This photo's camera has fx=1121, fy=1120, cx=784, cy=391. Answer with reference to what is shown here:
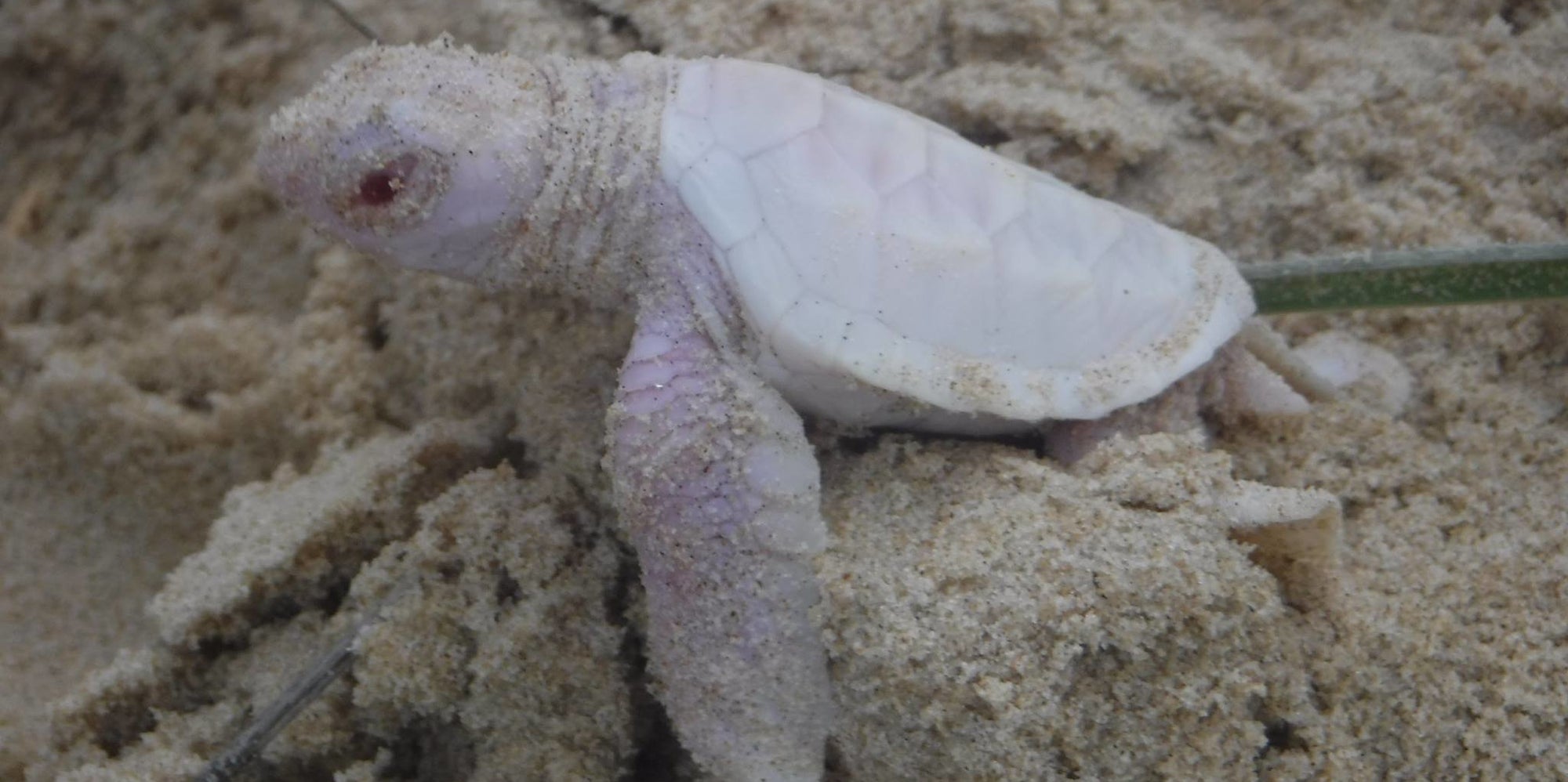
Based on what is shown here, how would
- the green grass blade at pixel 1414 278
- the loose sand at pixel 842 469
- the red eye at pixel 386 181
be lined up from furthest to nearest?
the green grass blade at pixel 1414 278 → the red eye at pixel 386 181 → the loose sand at pixel 842 469

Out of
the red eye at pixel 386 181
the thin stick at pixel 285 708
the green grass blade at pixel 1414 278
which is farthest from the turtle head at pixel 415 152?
the green grass blade at pixel 1414 278

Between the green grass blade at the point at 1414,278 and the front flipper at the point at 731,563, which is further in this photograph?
the green grass blade at the point at 1414,278

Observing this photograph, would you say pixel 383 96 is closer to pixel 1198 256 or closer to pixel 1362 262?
pixel 1198 256

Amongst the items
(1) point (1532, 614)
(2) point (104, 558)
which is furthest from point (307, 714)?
(1) point (1532, 614)

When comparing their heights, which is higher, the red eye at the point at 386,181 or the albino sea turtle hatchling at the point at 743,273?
the red eye at the point at 386,181

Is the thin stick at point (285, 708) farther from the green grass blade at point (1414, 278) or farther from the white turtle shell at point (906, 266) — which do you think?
the green grass blade at point (1414, 278)

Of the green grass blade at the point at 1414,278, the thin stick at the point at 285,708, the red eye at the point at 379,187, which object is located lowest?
the thin stick at the point at 285,708

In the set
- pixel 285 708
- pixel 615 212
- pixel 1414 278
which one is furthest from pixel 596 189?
pixel 1414 278

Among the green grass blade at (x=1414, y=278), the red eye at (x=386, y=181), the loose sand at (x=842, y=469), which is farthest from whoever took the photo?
the green grass blade at (x=1414, y=278)

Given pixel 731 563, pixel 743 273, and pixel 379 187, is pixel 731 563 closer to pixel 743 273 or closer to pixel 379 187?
pixel 743 273
